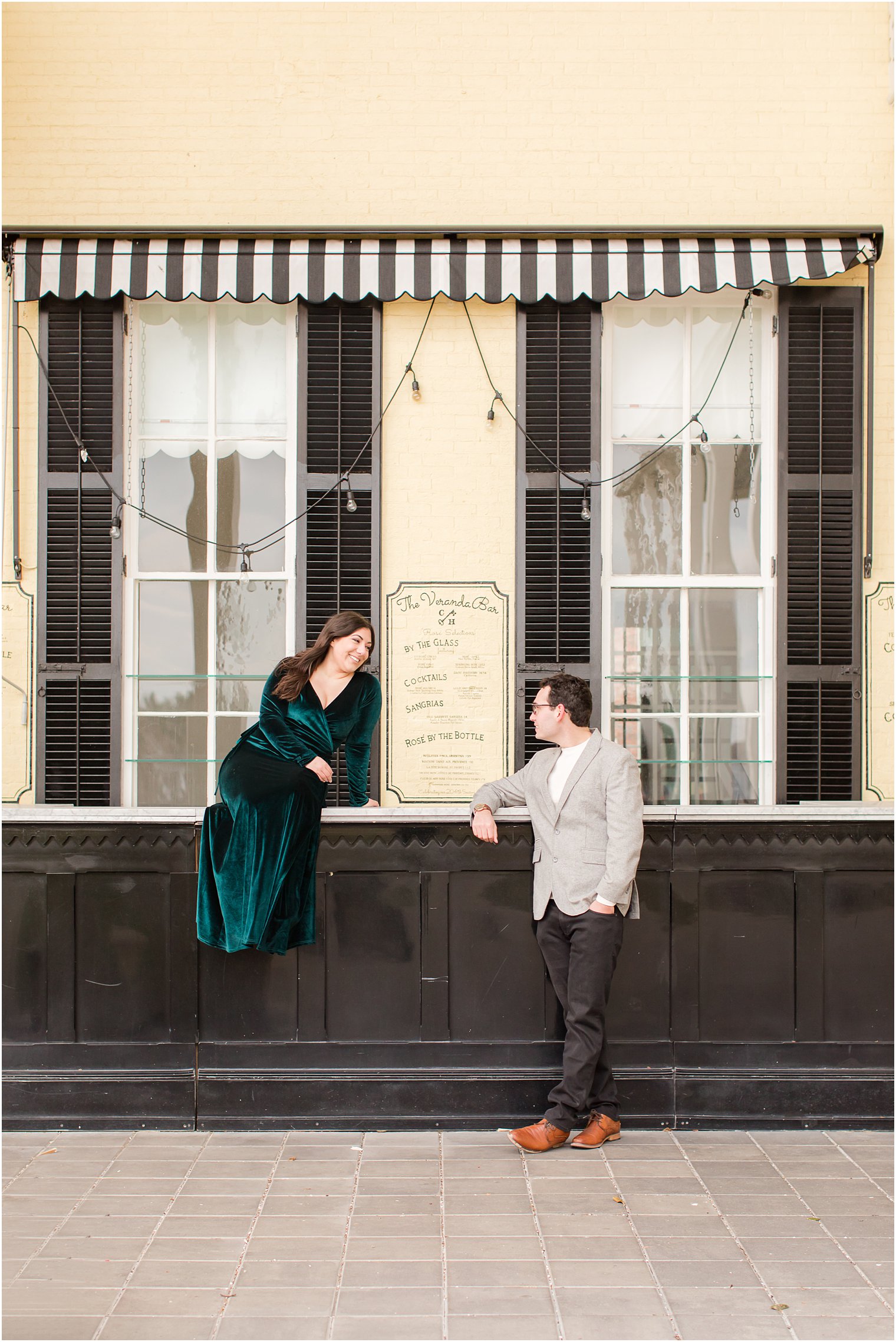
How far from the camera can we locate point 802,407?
6062 millimetres

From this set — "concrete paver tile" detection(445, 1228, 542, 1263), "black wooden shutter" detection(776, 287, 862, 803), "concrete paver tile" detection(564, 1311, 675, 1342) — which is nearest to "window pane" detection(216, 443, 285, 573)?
"black wooden shutter" detection(776, 287, 862, 803)

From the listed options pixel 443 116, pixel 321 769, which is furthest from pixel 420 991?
pixel 443 116

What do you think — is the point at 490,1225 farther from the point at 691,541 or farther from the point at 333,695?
the point at 691,541

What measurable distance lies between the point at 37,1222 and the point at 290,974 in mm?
1220

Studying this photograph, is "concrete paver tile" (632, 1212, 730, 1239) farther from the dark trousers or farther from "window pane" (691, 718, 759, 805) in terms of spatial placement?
"window pane" (691, 718, 759, 805)

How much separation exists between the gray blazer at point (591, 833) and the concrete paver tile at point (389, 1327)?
59.0 inches

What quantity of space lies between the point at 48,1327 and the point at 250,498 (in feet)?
14.2

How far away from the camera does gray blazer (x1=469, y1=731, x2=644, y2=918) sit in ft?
13.0

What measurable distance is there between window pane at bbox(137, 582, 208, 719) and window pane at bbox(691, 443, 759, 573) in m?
2.85

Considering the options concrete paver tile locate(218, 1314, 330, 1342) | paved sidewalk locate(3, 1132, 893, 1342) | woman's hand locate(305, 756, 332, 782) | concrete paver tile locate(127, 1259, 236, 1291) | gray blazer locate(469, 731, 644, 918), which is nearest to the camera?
concrete paver tile locate(218, 1314, 330, 1342)

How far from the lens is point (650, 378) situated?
627cm

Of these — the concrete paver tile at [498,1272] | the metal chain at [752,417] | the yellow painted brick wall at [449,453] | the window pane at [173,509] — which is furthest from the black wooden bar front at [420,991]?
the metal chain at [752,417]

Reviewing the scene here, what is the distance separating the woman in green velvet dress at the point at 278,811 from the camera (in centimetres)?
423

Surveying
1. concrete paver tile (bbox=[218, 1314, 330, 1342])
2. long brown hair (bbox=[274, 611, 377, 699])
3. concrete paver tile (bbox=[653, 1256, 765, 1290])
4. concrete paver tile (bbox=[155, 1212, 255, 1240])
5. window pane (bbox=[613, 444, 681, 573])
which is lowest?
concrete paver tile (bbox=[155, 1212, 255, 1240])
